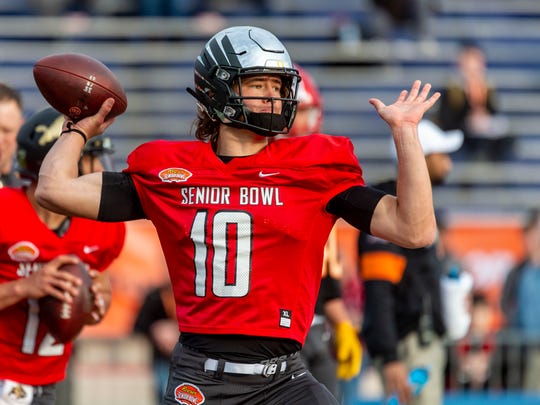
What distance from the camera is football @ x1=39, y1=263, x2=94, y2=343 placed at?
16.0 feet

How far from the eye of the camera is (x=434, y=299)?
667 centimetres

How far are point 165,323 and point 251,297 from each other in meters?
4.86

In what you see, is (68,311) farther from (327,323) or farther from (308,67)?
(308,67)

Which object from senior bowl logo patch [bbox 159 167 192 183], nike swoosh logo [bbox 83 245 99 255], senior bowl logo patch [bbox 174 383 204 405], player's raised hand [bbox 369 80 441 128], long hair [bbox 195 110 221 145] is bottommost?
senior bowl logo patch [bbox 174 383 204 405]

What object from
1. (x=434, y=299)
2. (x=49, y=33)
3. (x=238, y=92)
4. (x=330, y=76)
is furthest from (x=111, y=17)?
(x=238, y=92)

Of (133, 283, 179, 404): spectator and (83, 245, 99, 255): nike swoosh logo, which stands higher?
(83, 245, 99, 255): nike swoosh logo

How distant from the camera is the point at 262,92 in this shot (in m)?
4.29

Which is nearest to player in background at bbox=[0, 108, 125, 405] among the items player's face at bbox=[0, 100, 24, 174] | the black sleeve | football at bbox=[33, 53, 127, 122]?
player's face at bbox=[0, 100, 24, 174]

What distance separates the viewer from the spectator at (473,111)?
39.8ft

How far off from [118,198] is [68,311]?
798 mm

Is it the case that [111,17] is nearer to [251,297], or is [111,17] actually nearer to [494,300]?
[494,300]

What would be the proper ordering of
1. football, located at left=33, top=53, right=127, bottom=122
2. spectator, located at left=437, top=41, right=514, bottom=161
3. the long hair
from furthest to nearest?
spectator, located at left=437, top=41, right=514, bottom=161 < the long hair < football, located at left=33, top=53, right=127, bottom=122

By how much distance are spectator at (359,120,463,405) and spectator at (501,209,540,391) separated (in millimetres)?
2952

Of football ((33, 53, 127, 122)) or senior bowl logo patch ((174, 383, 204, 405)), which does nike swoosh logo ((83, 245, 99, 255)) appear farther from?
senior bowl logo patch ((174, 383, 204, 405))
